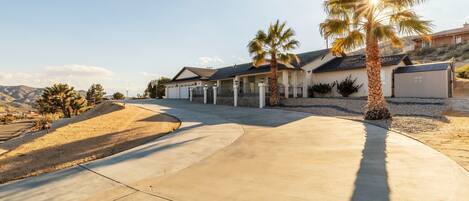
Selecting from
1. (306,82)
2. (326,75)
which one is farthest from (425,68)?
(306,82)

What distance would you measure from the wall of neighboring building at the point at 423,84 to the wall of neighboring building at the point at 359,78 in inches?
24.1

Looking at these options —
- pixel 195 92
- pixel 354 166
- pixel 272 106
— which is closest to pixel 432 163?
pixel 354 166

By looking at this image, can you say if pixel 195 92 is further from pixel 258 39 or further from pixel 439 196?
pixel 439 196

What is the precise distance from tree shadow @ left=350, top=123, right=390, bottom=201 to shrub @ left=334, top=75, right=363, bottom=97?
53.8 feet

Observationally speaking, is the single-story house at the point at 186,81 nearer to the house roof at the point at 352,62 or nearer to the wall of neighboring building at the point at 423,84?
the house roof at the point at 352,62

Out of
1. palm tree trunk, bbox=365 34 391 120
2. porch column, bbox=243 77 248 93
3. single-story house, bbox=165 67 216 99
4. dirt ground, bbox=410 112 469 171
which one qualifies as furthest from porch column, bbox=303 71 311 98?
dirt ground, bbox=410 112 469 171

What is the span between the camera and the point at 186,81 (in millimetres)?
37844

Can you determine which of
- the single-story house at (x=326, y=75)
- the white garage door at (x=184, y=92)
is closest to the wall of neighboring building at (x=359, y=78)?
the single-story house at (x=326, y=75)

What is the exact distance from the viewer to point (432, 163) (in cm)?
601

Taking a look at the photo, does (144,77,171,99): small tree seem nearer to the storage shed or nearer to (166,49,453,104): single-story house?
(166,49,453,104): single-story house

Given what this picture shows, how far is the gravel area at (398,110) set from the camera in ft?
38.1

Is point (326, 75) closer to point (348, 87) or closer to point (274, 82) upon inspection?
point (348, 87)

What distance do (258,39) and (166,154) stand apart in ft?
54.1

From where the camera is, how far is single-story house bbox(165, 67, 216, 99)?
36.2m
